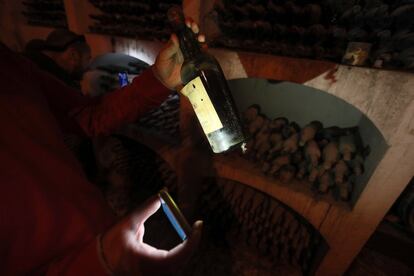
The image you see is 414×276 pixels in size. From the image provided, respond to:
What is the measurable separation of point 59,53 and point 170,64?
1.33 metres

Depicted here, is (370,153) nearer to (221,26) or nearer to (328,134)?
(328,134)

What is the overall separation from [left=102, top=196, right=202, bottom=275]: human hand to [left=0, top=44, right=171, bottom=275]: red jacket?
0.04 m

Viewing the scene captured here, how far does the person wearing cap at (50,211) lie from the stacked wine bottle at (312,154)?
833mm

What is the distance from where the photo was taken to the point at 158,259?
48 cm

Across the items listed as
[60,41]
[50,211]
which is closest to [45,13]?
[60,41]

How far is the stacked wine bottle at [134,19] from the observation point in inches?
66.1

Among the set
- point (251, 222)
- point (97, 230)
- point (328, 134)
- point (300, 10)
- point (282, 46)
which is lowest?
point (251, 222)

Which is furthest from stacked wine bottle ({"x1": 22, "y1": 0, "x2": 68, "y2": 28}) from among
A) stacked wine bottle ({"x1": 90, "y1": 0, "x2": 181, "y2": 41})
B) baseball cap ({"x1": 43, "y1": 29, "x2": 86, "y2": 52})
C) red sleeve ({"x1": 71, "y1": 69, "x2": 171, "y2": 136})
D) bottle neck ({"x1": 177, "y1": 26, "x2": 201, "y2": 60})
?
bottle neck ({"x1": 177, "y1": 26, "x2": 201, "y2": 60})

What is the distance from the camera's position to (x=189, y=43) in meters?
0.68

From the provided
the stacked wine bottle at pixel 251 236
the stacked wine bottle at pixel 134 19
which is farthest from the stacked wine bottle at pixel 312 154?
the stacked wine bottle at pixel 134 19

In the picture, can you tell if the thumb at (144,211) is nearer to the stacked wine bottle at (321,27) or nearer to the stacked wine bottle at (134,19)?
the stacked wine bottle at (321,27)

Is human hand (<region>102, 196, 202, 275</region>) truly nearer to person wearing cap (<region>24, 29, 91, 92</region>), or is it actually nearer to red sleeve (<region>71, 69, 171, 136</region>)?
red sleeve (<region>71, 69, 171, 136</region>)

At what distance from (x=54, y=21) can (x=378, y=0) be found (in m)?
3.47

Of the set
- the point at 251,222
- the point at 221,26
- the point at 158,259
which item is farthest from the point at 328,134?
the point at 158,259
